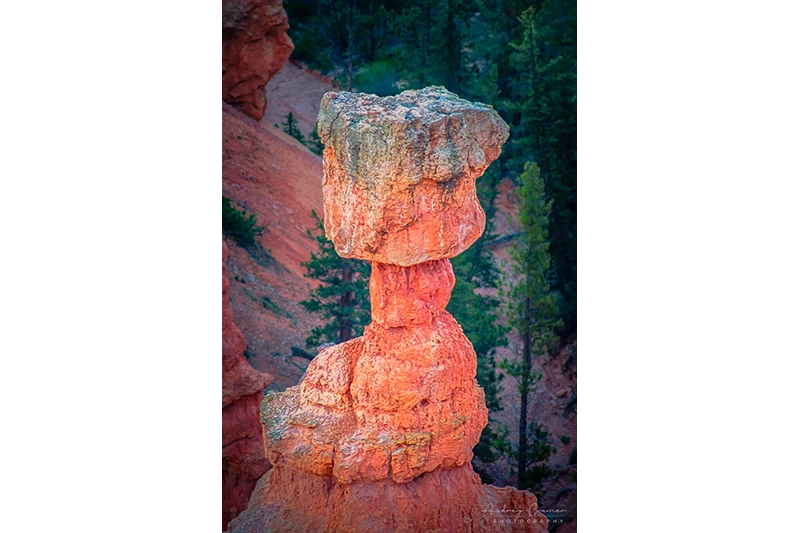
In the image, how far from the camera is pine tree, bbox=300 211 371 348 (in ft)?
47.5

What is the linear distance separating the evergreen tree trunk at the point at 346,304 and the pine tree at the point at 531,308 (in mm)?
2512

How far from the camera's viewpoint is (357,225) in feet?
31.3

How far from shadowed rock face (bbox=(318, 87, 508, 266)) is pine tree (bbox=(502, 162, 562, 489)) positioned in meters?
2.49

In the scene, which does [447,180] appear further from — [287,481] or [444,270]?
[287,481]

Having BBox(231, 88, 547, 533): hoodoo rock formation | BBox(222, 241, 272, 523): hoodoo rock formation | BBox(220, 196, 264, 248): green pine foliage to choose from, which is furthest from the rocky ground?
BBox(231, 88, 547, 533): hoodoo rock formation

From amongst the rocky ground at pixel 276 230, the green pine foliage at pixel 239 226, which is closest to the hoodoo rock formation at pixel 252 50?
the rocky ground at pixel 276 230

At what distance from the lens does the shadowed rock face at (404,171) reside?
30.5 ft

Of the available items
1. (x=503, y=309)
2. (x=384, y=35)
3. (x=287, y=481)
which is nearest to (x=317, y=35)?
(x=384, y=35)

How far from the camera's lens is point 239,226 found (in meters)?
14.7

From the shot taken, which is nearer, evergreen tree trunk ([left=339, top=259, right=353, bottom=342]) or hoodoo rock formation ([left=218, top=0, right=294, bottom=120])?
evergreen tree trunk ([left=339, top=259, right=353, bottom=342])

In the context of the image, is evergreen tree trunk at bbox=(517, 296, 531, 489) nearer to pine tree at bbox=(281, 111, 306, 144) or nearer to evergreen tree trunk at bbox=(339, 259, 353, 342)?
evergreen tree trunk at bbox=(339, 259, 353, 342)

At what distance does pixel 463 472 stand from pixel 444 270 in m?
1.65

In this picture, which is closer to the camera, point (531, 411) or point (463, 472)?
point (463, 472)

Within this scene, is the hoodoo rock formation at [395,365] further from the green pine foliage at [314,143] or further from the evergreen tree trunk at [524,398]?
the green pine foliage at [314,143]
